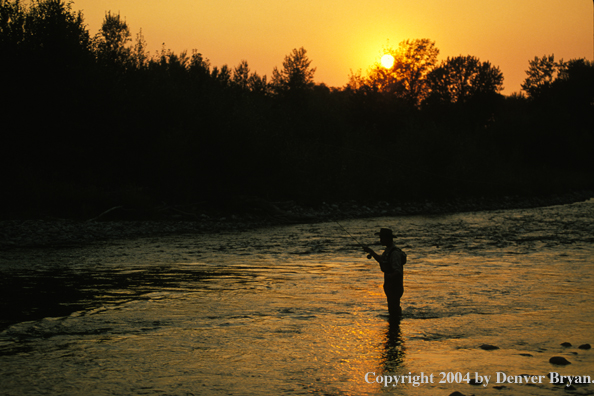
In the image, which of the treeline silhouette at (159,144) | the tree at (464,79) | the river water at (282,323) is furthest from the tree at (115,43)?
the tree at (464,79)

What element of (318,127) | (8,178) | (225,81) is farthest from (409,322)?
(225,81)

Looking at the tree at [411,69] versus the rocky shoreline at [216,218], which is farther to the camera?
the tree at [411,69]

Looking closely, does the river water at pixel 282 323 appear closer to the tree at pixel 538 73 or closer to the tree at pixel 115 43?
the tree at pixel 115 43

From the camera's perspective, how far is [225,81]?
6122 centimetres

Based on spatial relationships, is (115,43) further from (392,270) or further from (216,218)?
(392,270)

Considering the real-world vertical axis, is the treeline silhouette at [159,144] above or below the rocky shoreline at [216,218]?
above

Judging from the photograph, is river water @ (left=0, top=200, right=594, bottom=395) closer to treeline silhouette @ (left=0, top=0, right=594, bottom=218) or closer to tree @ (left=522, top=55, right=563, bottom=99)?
treeline silhouette @ (left=0, top=0, right=594, bottom=218)

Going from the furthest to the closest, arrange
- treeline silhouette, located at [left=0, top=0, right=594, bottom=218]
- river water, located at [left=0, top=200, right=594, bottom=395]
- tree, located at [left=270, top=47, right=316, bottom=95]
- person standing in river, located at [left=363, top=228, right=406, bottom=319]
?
→ tree, located at [left=270, top=47, right=316, bottom=95] → treeline silhouette, located at [left=0, top=0, right=594, bottom=218] → person standing in river, located at [left=363, top=228, right=406, bottom=319] → river water, located at [left=0, top=200, right=594, bottom=395]

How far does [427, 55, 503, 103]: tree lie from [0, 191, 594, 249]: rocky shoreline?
33529 millimetres

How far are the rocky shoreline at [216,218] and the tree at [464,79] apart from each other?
33.5 m

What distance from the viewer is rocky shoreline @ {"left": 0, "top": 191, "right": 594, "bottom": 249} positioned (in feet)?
75.3

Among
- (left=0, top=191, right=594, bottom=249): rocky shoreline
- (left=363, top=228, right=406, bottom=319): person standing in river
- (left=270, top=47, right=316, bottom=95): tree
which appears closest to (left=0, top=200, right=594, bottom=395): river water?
(left=363, top=228, right=406, bottom=319): person standing in river

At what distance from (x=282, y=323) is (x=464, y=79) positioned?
8260 centimetres

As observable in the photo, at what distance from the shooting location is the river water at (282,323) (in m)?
6.40
